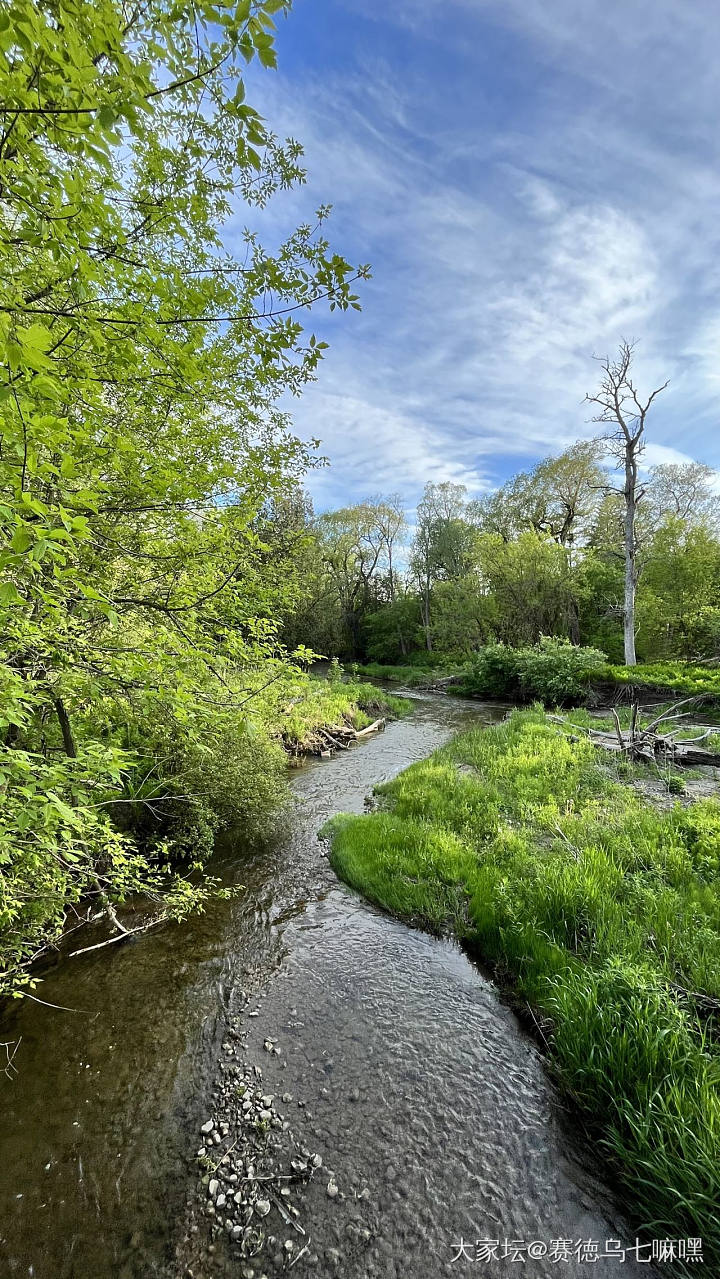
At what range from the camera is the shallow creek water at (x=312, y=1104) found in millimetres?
2826

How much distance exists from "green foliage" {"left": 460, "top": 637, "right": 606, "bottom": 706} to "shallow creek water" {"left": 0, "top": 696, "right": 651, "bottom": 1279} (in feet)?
55.4

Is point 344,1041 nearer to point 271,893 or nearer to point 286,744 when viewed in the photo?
point 271,893

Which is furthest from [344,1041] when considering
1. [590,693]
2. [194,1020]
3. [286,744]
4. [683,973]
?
[590,693]

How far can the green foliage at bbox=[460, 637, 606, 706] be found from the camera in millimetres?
20250

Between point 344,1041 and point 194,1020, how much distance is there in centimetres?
149

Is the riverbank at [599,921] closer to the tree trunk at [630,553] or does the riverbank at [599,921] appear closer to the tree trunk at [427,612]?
the tree trunk at [630,553]

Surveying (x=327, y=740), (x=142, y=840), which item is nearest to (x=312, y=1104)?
(x=142, y=840)

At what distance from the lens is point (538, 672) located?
21.8 m

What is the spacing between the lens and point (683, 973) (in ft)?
13.6

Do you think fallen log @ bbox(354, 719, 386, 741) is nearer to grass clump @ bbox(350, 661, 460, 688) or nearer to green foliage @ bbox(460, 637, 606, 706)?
green foliage @ bbox(460, 637, 606, 706)

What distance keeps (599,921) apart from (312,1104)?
321 cm

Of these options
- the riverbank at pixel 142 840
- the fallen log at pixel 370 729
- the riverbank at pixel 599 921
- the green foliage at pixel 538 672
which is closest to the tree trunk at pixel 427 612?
the green foliage at pixel 538 672

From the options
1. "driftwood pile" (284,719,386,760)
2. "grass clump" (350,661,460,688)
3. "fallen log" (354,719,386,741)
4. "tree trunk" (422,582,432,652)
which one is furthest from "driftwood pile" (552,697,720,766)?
"tree trunk" (422,582,432,652)

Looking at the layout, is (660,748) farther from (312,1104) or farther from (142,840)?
Result: (142,840)
